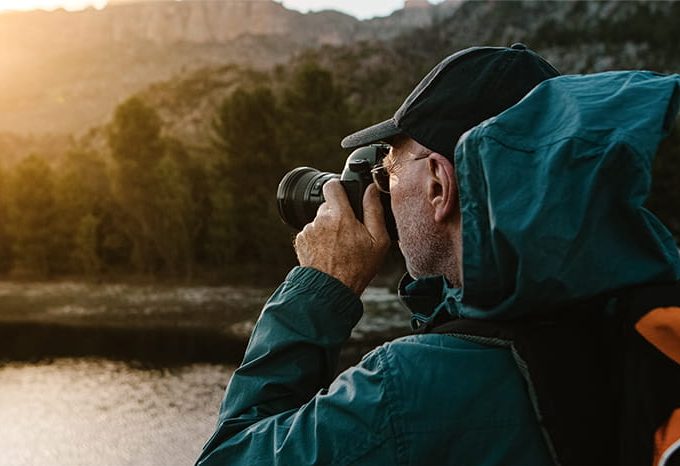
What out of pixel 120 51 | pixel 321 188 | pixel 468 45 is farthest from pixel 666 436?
pixel 120 51

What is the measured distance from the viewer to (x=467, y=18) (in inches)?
3735

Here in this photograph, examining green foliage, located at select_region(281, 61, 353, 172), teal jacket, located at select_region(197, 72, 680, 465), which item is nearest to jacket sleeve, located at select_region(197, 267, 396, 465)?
teal jacket, located at select_region(197, 72, 680, 465)

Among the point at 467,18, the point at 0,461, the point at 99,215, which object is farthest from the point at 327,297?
the point at 467,18

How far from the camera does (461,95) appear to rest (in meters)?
1.20

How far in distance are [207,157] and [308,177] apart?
108 feet

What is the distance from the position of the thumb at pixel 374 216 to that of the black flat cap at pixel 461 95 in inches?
8.9

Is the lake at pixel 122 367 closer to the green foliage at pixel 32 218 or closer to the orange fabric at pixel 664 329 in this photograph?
the green foliage at pixel 32 218

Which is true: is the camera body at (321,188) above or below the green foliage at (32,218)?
above

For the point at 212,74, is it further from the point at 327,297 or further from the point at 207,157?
the point at 327,297

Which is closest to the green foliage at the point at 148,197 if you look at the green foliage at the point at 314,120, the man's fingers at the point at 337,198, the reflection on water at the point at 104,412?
the green foliage at the point at 314,120

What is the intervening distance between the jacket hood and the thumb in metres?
0.35

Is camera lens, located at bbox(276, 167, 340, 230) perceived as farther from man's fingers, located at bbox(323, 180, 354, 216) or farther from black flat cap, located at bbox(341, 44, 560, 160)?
black flat cap, located at bbox(341, 44, 560, 160)

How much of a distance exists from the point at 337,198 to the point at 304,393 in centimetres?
37

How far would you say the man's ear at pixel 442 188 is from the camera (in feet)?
3.96
